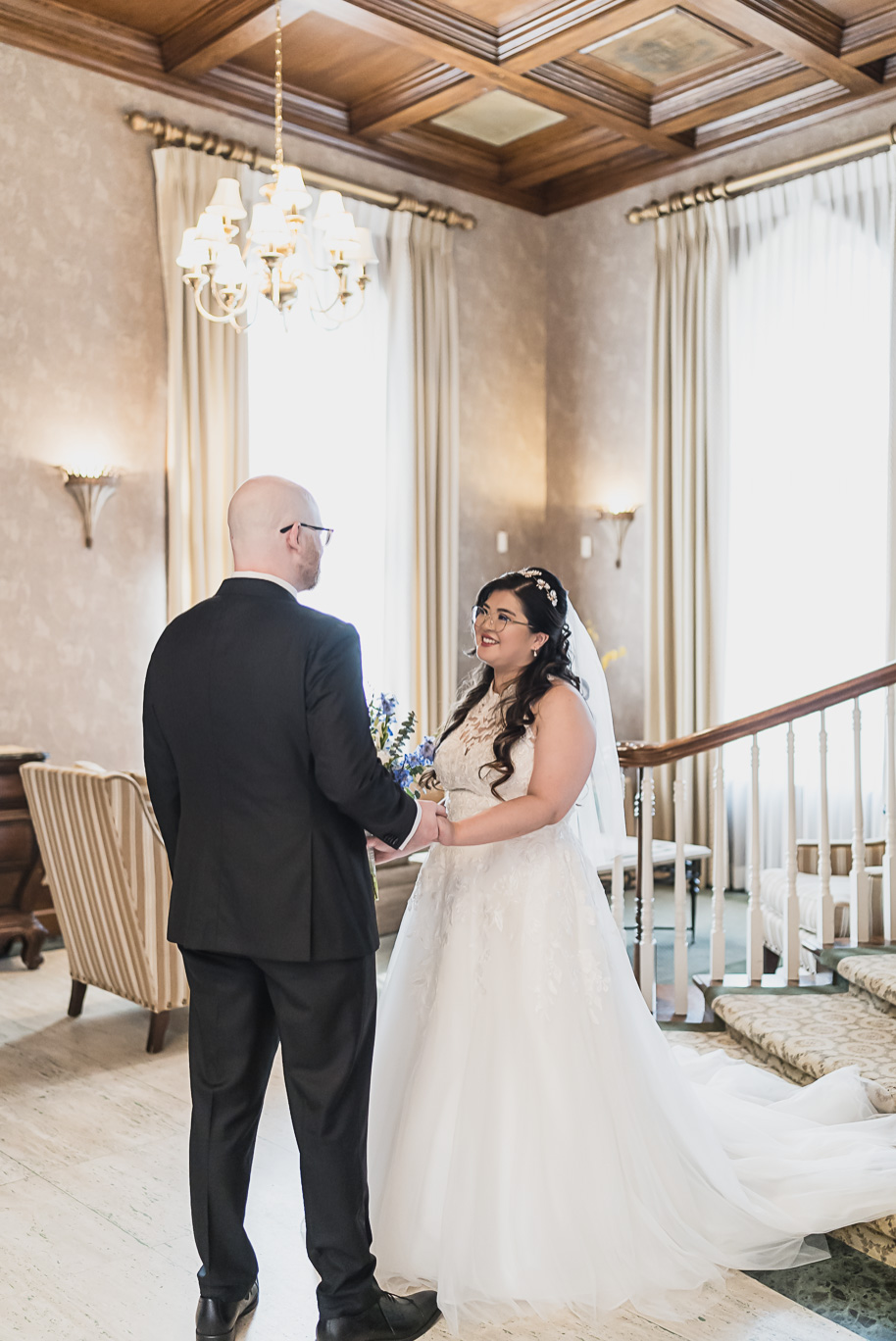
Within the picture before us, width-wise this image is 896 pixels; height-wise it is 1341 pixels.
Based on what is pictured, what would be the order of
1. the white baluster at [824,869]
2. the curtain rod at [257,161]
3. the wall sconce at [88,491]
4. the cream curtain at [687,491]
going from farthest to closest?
the cream curtain at [687,491]
the curtain rod at [257,161]
the wall sconce at [88,491]
the white baluster at [824,869]

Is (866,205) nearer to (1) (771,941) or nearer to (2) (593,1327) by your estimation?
(1) (771,941)

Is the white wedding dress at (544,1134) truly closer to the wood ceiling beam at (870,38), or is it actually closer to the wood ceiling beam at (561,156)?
the wood ceiling beam at (870,38)

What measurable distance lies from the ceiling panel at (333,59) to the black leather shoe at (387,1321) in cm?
570

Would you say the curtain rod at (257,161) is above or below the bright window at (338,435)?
above

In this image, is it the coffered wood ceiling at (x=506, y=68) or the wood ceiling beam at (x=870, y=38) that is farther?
the wood ceiling beam at (x=870, y=38)

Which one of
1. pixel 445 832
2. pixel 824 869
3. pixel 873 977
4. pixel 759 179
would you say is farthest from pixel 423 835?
A: pixel 759 179

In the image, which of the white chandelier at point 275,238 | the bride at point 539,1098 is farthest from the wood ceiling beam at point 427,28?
the bride at point 539,1098

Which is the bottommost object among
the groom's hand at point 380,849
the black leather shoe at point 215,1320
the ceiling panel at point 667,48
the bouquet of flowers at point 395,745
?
the black leather shoe at point 215,1320

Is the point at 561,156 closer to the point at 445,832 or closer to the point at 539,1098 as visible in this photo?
the point at 445,832

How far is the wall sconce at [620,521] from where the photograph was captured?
7965mm

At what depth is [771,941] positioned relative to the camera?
4.88 metres

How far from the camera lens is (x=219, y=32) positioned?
5820 millimetres

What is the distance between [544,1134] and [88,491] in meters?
4.34

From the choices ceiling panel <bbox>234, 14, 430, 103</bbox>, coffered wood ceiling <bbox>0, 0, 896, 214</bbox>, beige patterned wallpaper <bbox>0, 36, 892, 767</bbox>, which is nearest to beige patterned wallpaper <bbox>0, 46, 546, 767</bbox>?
beige patterned wallpaper <bbox>0, 36, 892, 767</bbox>
